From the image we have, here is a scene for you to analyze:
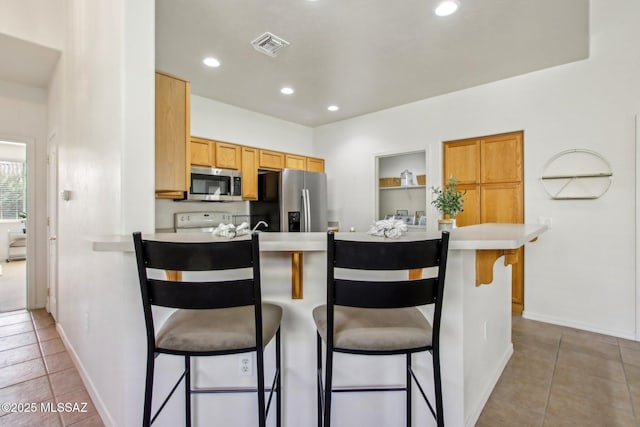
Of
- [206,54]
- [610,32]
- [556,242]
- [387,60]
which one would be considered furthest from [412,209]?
[206,54]

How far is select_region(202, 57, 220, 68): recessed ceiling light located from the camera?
117 inches

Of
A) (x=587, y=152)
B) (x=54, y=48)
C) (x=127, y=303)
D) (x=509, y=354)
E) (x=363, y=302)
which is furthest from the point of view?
(x=587, y=152)

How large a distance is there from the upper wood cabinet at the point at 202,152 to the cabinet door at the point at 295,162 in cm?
120

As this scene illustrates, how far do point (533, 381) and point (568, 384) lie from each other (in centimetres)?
22

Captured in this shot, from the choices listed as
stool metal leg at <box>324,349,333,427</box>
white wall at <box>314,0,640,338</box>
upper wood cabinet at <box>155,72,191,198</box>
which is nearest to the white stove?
upper wood cabinet at <box>155,72,191,198</box>

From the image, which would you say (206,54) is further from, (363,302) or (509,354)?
(509,354)

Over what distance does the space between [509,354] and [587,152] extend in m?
2.12

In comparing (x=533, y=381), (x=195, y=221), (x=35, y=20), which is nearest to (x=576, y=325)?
(x=533, y=381)

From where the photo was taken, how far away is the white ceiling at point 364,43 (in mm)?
2230

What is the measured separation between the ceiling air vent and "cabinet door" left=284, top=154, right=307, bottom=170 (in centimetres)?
207

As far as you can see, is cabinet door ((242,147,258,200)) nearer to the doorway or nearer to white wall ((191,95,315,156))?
white wall ((191,95,315,156))

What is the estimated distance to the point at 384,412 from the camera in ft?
4.88

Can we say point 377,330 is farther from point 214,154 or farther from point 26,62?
point 26,62

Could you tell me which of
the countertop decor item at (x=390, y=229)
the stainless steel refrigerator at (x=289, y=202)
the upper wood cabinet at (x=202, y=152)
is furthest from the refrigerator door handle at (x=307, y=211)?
the countertop decor item at (x=390, y=229)
